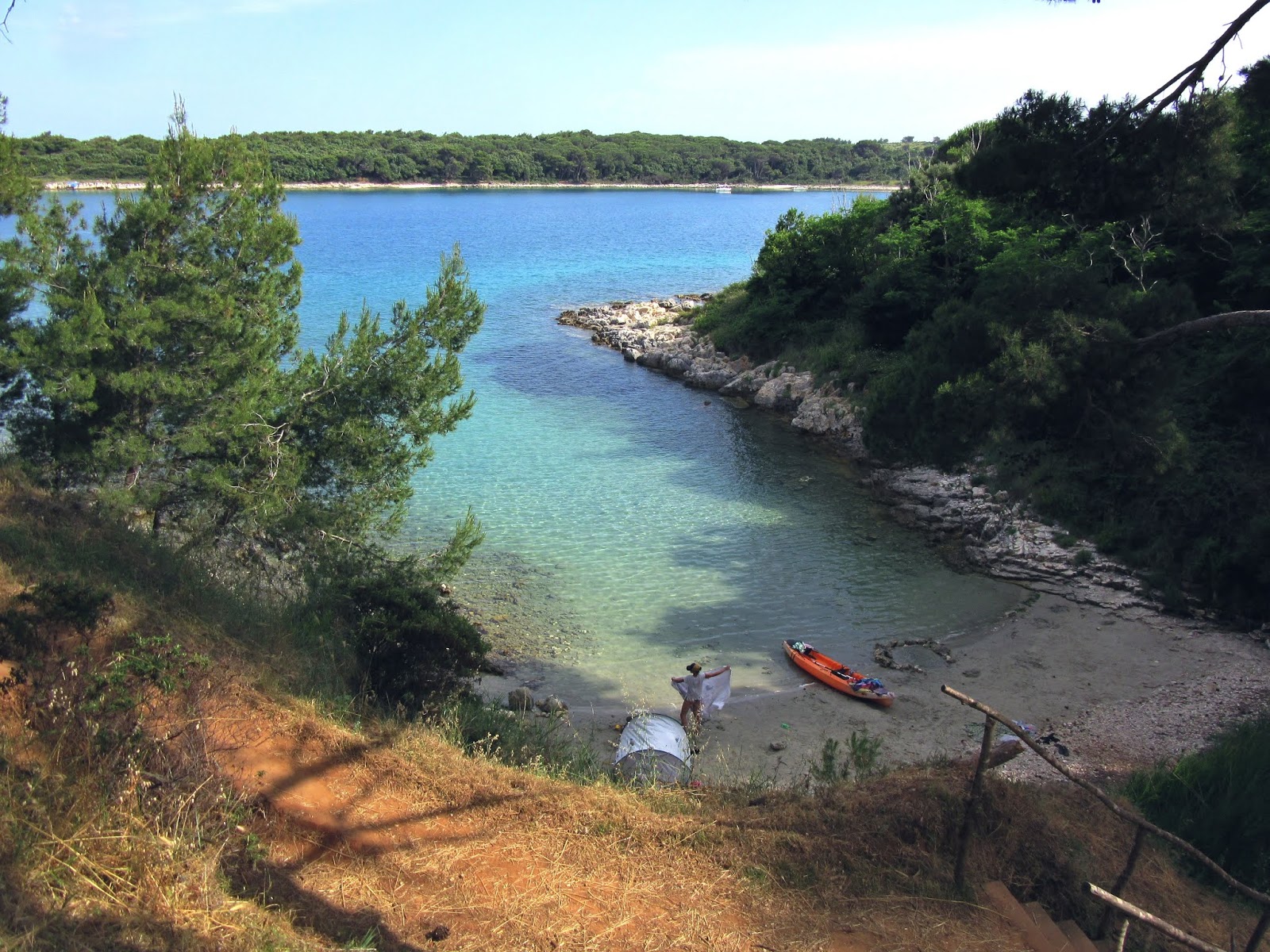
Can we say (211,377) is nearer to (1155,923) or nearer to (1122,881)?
(1122,881)

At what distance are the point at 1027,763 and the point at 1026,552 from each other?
8.19m

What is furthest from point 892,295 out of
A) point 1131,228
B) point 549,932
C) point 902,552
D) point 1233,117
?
point 549,932

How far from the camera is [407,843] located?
6.36 meters

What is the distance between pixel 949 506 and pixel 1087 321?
434 inches

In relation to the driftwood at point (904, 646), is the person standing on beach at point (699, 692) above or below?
above

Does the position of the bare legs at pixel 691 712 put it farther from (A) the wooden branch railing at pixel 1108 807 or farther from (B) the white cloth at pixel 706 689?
(A) the wooden branch railing at pixel 1108 807

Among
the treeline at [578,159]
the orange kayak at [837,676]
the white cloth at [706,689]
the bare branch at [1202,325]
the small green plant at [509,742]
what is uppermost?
the treeline at [578,159]

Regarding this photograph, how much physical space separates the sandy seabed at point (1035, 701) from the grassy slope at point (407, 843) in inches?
155

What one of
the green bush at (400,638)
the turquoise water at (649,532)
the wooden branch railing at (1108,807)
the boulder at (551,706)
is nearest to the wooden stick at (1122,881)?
the wooden branch railing at (1108,807)

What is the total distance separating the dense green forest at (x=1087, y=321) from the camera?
10.6 meters

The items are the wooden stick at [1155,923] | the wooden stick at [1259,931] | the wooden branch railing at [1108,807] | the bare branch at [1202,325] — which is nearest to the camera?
the wooden stick at [1155,923]

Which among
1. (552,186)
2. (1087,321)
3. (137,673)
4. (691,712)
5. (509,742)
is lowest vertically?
(691,712)

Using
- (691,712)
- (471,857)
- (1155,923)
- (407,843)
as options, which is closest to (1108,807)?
(1155,923)

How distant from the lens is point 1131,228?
1972cm
